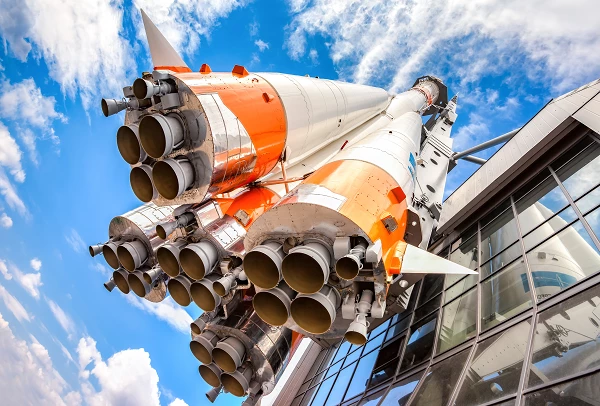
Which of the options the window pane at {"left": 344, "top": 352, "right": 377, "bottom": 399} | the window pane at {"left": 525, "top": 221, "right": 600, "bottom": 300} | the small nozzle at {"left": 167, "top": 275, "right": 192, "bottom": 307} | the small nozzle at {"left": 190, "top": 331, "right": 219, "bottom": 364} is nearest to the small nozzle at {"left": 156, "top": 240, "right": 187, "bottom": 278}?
the small nozzle at {"left": 167, "top": 275, "right": 192, "bottom": 307}

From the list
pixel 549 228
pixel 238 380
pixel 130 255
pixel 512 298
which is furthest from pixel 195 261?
pixel 549 228

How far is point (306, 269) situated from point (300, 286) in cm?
20

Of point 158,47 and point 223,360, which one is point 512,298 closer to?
point 223,360

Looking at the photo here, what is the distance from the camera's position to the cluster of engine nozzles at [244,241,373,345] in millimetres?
3617

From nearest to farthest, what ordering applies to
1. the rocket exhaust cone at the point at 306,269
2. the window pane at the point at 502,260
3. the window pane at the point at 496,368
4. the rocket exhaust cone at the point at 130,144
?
the rocket exhaust cone at the point at 306,269
the window pane at the point at 496,368
the rocket exhaust cone at the point at 130,144
the window pane at the point at 502,260

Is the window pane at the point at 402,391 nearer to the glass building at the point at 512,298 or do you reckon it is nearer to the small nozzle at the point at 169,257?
the glass building at the point at 512,298

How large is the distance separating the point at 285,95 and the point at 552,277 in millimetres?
5607

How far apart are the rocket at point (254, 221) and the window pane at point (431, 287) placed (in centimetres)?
210

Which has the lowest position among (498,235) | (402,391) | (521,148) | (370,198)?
(402,391)

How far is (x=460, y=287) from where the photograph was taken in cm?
744

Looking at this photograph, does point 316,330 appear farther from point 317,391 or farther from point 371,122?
point 371,122

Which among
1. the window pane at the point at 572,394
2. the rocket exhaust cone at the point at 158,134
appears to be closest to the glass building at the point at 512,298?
the window pane at the point at 572,394

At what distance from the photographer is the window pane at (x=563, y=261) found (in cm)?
479

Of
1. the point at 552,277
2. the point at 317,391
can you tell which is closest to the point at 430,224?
the point at 552,277
